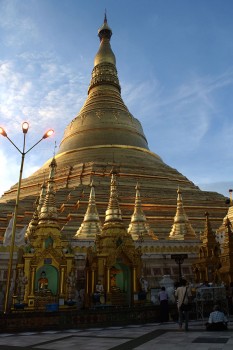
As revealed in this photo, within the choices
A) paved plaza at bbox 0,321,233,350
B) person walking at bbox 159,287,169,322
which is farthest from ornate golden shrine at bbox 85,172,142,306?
paved plaza at bbox 0,321,233,350

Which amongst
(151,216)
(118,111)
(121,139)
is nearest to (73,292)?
(151,216)

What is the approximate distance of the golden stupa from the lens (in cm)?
2334

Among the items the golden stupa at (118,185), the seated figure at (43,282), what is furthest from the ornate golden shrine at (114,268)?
the golden stupa at (118,185)

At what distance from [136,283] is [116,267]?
1184mm

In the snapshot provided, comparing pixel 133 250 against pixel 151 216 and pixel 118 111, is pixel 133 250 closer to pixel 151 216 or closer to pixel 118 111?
pixel 151 216

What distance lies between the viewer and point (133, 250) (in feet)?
50.9

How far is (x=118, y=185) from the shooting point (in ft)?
97.2

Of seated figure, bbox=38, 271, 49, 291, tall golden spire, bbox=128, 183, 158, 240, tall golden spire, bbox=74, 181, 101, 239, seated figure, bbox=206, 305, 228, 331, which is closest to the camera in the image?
seated figure, bbox=206, 305, 228, 331

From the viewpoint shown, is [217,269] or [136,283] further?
[217,269]

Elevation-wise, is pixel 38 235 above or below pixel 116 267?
above

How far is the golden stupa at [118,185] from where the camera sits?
2334cm

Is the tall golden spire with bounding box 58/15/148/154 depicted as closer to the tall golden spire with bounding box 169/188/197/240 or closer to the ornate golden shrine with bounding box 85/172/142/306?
the tall golden spire with bounding box 169/188/197/240

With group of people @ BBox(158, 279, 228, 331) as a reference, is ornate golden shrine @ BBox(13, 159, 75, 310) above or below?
above

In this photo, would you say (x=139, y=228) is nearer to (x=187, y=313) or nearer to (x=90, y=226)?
(x=90, y=226)
